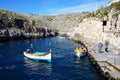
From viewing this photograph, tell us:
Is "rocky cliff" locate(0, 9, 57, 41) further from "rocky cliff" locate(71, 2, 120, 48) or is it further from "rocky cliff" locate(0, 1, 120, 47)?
"rocky cliff" locate(71, 2, 120, 48)

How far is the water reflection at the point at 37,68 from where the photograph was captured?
39.2 m

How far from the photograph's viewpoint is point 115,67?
108ft

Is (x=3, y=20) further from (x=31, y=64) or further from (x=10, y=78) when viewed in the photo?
(x=10, y=78)

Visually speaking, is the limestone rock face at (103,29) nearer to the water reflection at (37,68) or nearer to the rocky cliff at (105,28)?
the rocky cliff at (105,28)

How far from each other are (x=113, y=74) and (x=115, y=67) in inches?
122

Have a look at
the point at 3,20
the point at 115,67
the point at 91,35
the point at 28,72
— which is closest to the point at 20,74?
the point at 28,72

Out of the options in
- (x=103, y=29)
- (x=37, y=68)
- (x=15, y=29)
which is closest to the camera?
(x=37, y=68)

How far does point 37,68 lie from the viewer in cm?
4269

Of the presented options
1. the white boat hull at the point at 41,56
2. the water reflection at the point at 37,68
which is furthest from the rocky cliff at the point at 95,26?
the water reflection at the point at 37,68

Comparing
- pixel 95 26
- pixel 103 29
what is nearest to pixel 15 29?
pixel 95 26

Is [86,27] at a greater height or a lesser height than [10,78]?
greater

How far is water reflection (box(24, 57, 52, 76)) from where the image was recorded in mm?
39156

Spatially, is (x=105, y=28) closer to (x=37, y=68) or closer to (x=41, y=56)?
(x=41, y=56)

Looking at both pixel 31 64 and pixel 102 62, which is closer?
pixel 102 62
